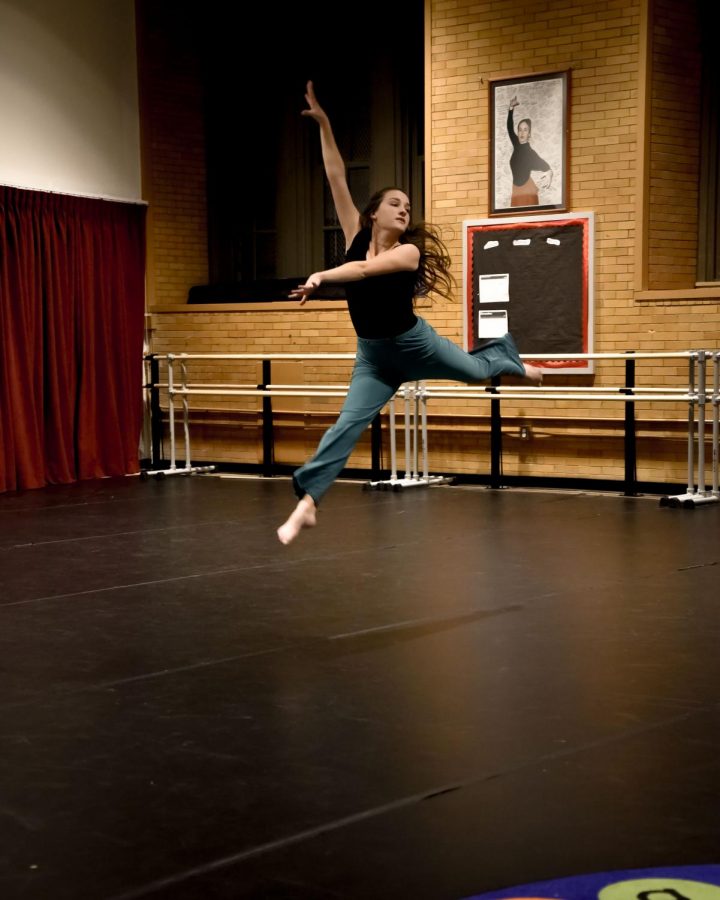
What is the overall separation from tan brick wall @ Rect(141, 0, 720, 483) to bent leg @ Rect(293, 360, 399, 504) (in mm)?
3945

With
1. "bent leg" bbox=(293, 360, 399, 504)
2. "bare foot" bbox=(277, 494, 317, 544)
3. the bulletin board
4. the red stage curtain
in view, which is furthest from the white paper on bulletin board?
"bare foot" bbox=(277, 494, 317, 544)

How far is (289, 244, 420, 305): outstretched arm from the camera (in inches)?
181

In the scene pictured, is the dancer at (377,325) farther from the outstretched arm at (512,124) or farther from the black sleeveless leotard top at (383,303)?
the outstretched arm at (512,124)

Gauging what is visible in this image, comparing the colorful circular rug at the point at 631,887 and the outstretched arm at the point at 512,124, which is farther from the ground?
the outstretched arm at the point at 512,124

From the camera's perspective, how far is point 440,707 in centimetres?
350

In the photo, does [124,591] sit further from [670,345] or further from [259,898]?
[670,345]

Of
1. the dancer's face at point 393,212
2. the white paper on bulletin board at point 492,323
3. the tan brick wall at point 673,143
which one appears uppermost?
the tan brick wall at point 673,143

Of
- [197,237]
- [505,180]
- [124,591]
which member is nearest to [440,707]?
[124,591]

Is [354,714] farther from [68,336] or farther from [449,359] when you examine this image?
[68,336]

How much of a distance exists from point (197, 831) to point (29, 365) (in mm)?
7447

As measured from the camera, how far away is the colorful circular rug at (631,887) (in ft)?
7.44

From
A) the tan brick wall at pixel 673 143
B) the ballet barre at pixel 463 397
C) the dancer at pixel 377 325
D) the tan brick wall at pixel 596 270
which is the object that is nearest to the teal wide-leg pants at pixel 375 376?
the dancer at pixel 377 325

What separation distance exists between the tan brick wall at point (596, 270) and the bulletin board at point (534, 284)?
10 centimetres

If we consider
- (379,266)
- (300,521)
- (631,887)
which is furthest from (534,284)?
(631,887)
